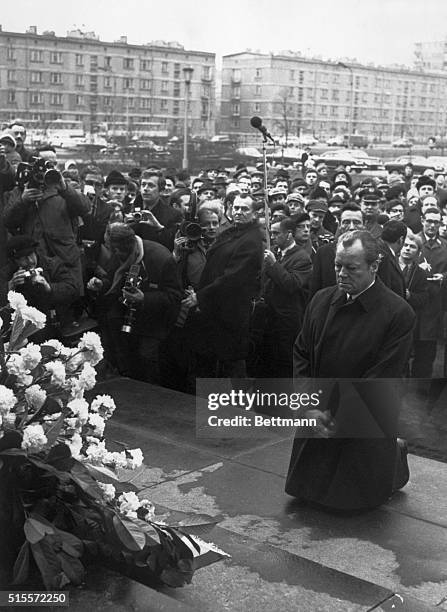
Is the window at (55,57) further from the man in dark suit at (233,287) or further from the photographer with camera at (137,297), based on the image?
the man in dark suit at (233,287)

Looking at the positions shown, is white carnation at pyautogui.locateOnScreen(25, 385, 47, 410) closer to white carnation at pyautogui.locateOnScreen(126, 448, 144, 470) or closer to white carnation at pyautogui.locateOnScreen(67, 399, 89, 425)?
white carnation at pyautogui.locateOnScreen(67, 399, 89, 425)

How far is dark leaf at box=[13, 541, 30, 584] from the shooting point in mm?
2805

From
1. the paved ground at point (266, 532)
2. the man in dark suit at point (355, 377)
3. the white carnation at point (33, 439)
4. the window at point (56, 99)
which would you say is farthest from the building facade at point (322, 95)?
the white carnation at point (33, 439)

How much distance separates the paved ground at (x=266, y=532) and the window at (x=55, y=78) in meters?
2.35

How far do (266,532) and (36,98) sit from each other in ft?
12.3

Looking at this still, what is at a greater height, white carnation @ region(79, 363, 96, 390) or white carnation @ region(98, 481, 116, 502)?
white carnation @ region(79, 363, 96, 390)

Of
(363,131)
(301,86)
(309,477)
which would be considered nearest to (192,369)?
(309,477)

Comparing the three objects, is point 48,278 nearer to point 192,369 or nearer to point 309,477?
point 192,369

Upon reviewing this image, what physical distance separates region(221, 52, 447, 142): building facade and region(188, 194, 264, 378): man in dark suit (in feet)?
6.44

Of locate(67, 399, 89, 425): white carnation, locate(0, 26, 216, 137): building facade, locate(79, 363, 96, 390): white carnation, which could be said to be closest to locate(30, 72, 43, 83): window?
locate(0, 26, 216, 137): building facade

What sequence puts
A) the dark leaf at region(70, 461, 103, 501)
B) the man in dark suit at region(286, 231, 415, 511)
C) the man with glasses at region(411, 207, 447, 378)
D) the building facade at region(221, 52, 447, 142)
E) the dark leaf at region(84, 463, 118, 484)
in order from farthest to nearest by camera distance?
the building facade at region(221, 52, 447, 142), the man with glasses at region(411, 207, 447, 378), the man in dark suit at region(286, 231, 415, 511), the dark leaf at region(84, 463, 118, 484), the dark leaf at region(70, 461, 103, 501)

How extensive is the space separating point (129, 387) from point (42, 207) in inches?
61.4

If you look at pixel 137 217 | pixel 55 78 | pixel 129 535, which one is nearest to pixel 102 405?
pixel 129 535

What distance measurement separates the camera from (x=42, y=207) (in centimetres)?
713
